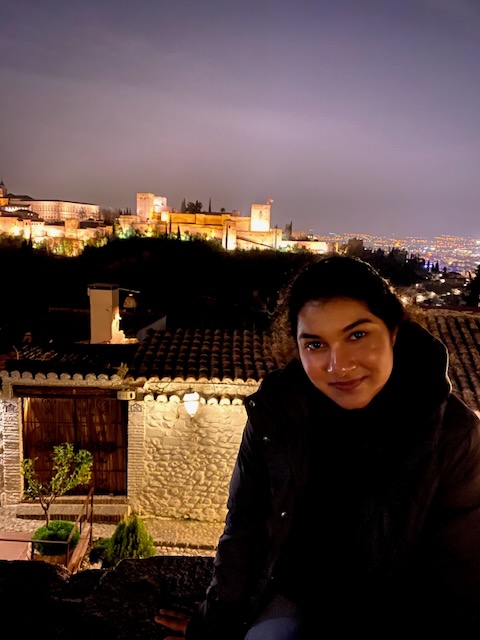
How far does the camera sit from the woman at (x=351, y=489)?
1.57m

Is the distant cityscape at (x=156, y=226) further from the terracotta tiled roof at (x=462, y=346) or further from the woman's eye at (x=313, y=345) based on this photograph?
the woman's eye at (x=313, y=345)

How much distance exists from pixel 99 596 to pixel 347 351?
59.5 inches

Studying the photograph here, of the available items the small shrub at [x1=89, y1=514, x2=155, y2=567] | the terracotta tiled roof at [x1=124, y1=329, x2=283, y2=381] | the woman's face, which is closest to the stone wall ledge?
the woman's face

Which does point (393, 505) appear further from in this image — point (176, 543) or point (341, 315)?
point (176, 543)

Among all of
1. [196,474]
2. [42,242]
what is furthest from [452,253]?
[196,474]

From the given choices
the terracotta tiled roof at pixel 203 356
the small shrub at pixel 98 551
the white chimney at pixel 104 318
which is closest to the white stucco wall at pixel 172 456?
the terracotta tiled roof at pixel 203 356

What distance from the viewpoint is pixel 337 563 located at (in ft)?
5.54

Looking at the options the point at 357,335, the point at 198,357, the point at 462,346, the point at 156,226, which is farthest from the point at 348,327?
the point at 156,226

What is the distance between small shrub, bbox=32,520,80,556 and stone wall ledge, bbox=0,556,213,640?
14.9ft

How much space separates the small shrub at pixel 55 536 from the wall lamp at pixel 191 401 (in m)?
2.20

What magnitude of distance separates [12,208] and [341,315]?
8598 centimetres

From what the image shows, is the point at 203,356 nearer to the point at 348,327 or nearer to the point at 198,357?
the point at 198,357

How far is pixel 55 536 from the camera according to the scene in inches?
260

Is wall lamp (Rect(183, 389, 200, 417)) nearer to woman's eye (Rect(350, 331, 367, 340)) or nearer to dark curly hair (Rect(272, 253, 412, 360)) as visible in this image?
dark curly hair (Rect(272, 253, 412, 360))
